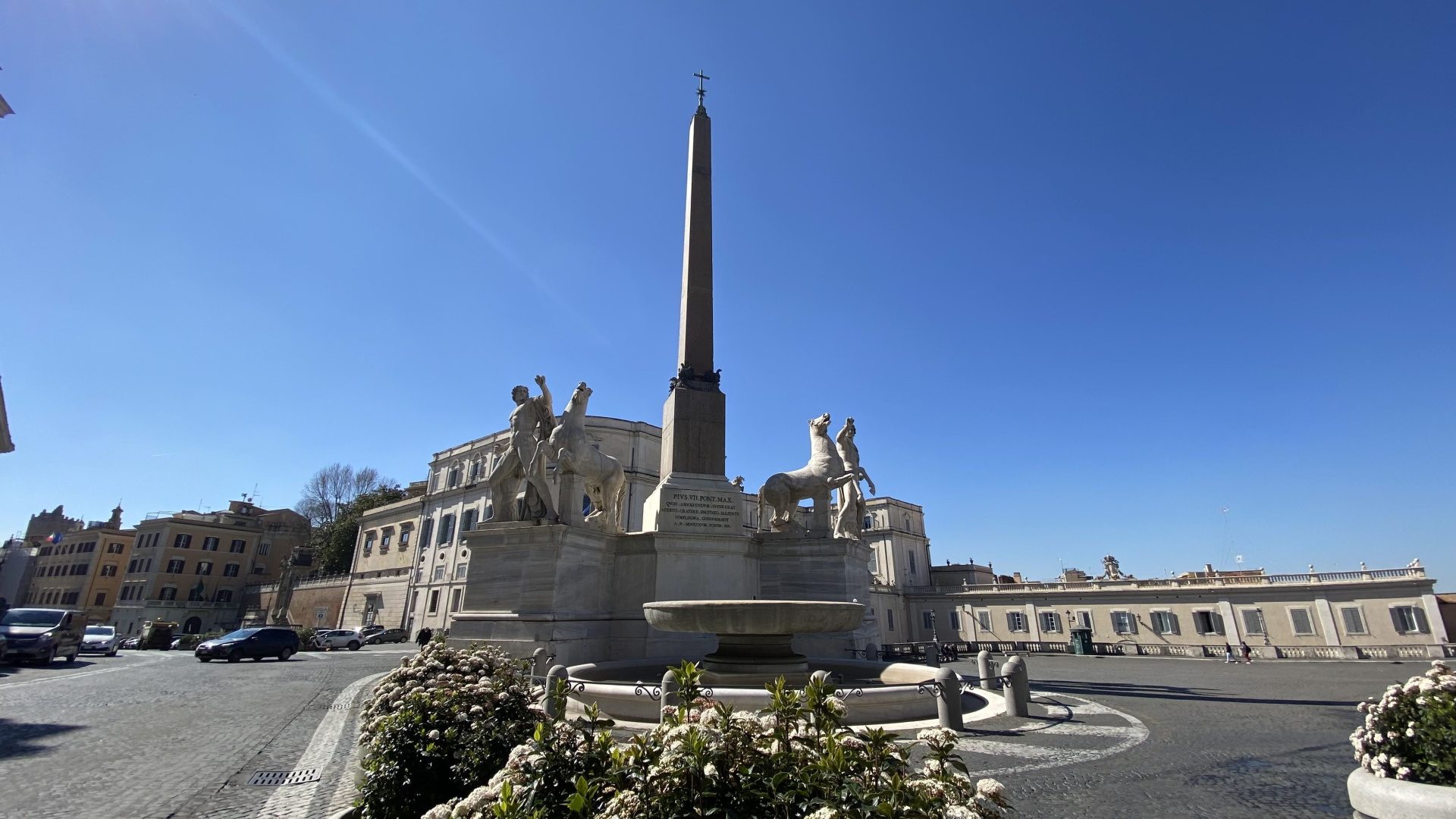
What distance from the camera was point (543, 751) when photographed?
252 cm

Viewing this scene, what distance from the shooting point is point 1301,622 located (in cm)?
3053

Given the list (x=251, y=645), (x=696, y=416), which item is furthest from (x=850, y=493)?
(x=251, y=645)

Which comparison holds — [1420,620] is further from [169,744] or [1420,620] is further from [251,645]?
[251,645]

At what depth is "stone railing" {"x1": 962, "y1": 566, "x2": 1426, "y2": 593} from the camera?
96.3 feet

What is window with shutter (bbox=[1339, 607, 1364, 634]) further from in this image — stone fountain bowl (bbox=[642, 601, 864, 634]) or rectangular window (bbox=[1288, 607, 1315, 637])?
stone fountain bowl (bbox=[642, 601, 864, 634])

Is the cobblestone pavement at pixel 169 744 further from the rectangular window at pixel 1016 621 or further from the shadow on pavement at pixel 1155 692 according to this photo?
the rectangular window at pixel 1016 621

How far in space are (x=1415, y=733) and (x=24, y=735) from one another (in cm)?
1195

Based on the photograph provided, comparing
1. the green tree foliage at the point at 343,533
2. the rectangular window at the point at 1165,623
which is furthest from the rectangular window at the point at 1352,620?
A: the green tree foliage at the point at 343,533

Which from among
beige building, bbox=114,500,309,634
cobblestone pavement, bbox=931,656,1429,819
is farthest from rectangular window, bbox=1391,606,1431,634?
beige building, bbox=114,500,309,634

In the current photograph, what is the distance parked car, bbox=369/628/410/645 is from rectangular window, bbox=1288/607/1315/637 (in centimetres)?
4781

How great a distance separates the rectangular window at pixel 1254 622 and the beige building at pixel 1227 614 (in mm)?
37

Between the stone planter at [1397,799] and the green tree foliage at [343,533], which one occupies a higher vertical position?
the green tree foliage at [343,533]

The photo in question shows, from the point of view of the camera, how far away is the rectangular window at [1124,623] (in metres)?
35.0

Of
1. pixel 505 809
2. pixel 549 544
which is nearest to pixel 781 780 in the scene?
pixel 505 809
